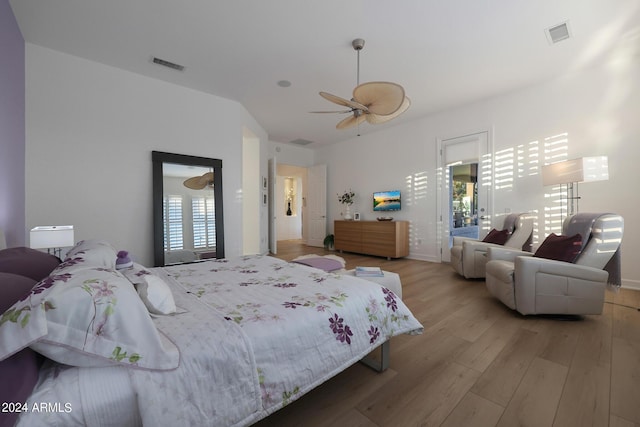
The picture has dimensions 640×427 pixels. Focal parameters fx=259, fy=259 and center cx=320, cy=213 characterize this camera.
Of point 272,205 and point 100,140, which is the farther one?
point 272,205

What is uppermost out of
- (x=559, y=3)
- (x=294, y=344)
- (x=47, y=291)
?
(x=559, y=3)

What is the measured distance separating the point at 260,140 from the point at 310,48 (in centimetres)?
290

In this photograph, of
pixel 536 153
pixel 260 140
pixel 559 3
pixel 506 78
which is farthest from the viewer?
pixel 260 140

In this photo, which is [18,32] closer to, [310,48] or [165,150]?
[165,150]

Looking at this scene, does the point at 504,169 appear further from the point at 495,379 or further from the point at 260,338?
the point at 260,338

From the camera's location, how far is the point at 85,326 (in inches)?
30.5

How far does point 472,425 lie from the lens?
4.04 feet

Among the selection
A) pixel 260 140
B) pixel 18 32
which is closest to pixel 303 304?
pixel 18 32

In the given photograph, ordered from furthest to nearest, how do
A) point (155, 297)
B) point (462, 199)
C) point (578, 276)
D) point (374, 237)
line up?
point (374, 237) → point (462, 199) → point (578, 276) → point (155, 297)

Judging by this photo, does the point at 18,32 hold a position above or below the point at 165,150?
above

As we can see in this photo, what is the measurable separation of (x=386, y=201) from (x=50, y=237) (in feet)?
17.3

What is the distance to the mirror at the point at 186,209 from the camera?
360cm

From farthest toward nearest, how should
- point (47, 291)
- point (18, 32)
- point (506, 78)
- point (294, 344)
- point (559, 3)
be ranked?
point (506, 78)
point (18, 32)
point (559, 3)
point (294, 344)
point (47, 291)

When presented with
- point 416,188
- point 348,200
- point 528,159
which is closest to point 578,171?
point 528,159
